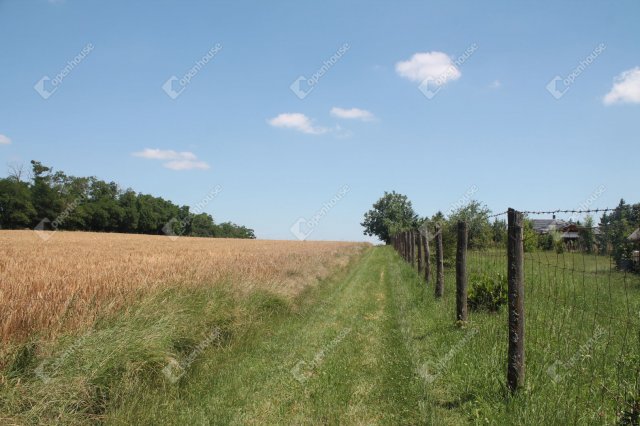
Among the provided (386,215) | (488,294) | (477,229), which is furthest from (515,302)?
(386,215)

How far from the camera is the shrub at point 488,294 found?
8773 millimetres

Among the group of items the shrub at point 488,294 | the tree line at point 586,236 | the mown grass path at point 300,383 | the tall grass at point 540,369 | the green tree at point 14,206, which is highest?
the green tree at point 14,206

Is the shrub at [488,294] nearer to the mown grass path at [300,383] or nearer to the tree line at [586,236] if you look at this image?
the tree line at [586,236]

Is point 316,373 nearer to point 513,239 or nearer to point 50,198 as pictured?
point 513,239

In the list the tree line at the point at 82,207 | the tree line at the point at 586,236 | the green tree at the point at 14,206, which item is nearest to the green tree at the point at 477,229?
the tree line at the point at 586,236

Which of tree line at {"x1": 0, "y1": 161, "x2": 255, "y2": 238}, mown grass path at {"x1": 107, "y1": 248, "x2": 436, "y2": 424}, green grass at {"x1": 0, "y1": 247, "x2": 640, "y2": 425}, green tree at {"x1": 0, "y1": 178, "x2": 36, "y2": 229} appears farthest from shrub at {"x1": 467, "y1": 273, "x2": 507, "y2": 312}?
green tree at {"x1": 0, "y1": 178, "x2": 36, "y2": 229}

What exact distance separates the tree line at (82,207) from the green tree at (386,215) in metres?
50.7

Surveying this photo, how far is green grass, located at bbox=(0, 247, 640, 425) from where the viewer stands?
4.20m

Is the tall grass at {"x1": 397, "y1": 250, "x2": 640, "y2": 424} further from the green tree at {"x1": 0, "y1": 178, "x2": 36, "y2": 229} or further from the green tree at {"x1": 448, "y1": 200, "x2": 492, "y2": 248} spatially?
the green tree at {"x1": 0, "y1": 178, "x2": 36, "y2": 229}

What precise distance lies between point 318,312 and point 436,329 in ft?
11.3

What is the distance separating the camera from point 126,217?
294ft

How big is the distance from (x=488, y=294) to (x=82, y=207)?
84.5 m

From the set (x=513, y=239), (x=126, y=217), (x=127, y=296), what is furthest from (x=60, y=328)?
(x=126, y=217)

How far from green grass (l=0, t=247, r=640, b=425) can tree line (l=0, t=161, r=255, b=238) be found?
52762 mm
